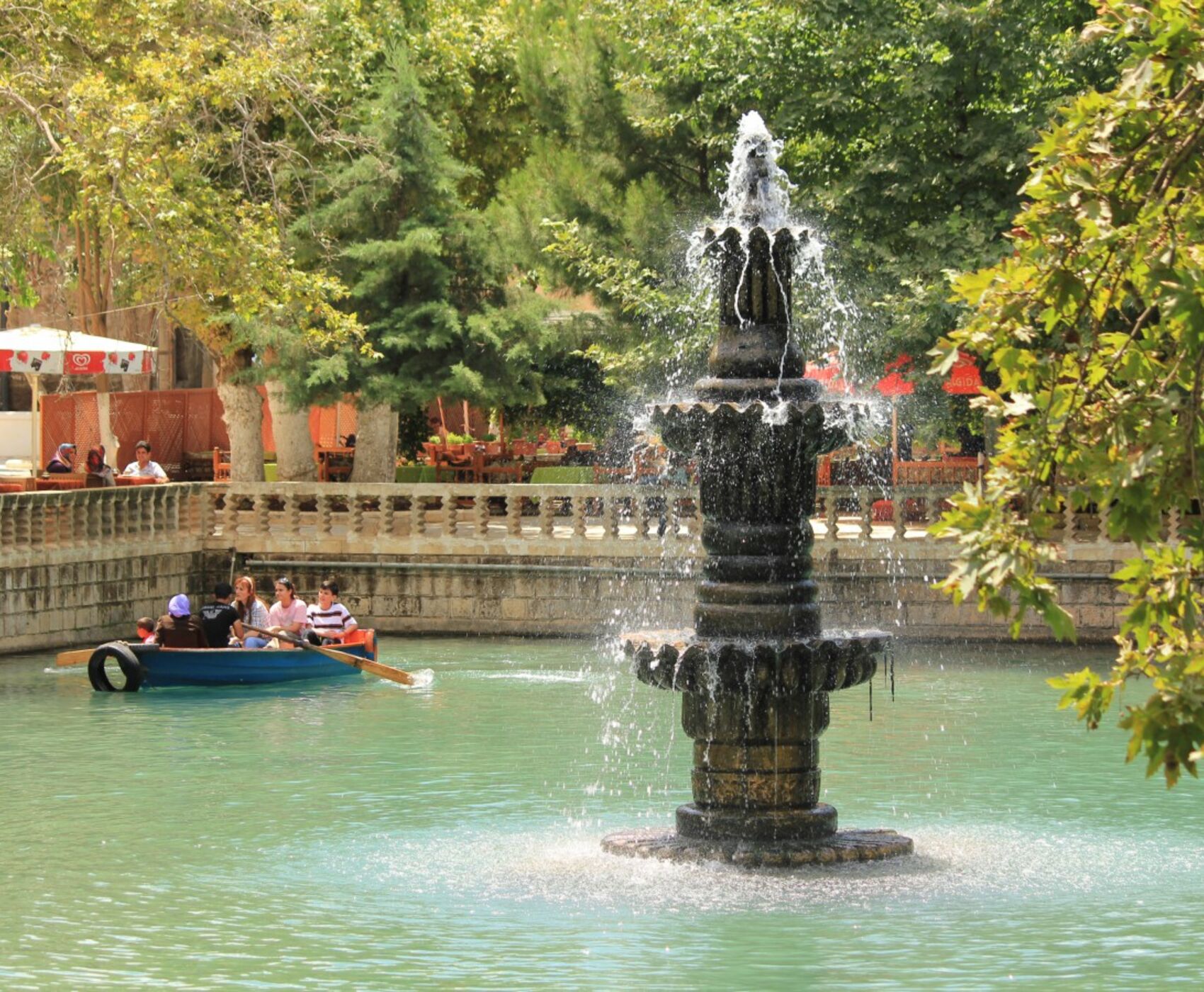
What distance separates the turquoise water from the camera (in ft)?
40.4

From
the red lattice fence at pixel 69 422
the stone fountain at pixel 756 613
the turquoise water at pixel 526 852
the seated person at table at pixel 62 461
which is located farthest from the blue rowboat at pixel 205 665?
the red lattice fence at pixel 69 422

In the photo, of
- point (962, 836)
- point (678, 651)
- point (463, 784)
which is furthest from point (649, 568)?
point (678, 651)

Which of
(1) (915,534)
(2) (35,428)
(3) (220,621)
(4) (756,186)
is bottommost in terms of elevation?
(3) (220,621)

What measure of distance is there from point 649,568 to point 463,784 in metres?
10.6

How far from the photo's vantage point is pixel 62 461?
32688mm

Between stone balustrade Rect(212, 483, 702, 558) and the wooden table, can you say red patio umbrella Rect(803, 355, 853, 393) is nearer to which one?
stone balustrade Rect(212, 483, 702, 558)

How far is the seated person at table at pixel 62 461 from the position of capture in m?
32.0

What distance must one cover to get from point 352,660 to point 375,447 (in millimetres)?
8891

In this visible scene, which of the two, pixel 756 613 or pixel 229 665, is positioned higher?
pixel 756 613

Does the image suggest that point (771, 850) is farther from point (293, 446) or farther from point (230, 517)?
point (293, 446)

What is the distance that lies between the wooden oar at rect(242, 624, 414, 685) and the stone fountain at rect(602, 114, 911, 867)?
1092 cm

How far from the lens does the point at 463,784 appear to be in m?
18.8

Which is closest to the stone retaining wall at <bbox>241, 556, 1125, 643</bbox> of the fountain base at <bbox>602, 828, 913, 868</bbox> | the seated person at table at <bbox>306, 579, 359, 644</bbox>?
the seated person at table at <bbox>306, 579, 359, 644</bbox>

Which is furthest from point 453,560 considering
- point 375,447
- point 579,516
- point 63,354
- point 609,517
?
point 63,354
